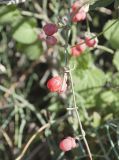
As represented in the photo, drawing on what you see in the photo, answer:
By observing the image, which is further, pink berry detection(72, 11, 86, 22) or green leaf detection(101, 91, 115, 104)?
green leaf detection(101, 91, 115, 104)

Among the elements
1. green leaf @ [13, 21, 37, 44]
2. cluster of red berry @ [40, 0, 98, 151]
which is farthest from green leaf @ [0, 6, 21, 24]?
cluster of red berry @ [40, 0, 98, 151]

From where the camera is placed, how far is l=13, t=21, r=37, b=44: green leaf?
1431 millimetres

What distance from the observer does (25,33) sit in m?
1.43

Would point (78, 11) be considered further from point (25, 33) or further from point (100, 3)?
point (25, 33)

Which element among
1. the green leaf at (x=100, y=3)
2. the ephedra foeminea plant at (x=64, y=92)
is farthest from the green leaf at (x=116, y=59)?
the green leaf at (x=100, y=3)

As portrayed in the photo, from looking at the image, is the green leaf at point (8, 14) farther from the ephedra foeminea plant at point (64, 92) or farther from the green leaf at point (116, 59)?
the green leaf at point (116, 59)

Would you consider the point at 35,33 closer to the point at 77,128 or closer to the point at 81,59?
the point at 81,59

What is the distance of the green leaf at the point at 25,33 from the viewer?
1.43 meters

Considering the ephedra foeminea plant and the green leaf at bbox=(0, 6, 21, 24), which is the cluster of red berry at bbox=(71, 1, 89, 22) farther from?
the green leaf at bbox=(0, 6, 21, 24)

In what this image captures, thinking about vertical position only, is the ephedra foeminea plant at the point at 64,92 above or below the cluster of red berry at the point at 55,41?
below

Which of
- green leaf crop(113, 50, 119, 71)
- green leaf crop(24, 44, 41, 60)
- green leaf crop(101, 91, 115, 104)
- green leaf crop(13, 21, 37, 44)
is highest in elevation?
green leaf crop(13, 21, 37, 44)

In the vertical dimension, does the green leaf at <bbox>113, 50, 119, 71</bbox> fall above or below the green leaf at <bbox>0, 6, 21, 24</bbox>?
below

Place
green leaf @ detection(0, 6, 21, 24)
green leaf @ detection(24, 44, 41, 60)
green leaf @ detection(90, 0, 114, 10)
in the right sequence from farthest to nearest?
1. green leaf @ detection(24, 44, 41, 60)
2. green leaf @ detection(0, 6, 21, 24)
3. green leaf @ detection(90, 0, 114, 10)

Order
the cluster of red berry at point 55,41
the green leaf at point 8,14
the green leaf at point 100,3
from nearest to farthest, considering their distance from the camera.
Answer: the cluster of red berry at point 55,41 → the green leaf at point 100,3 → the green leaf at point 8,14
